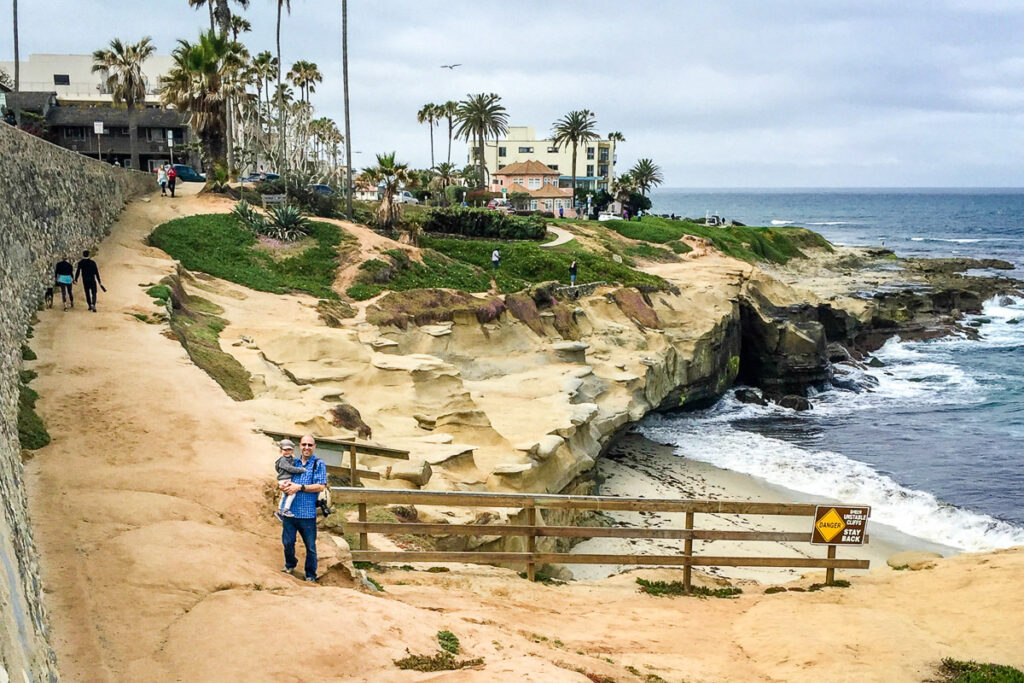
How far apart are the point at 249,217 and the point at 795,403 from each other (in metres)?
27.0

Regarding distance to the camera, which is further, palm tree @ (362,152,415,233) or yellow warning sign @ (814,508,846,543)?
palm tree @ (362,152,415,233)

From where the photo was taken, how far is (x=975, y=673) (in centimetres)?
934

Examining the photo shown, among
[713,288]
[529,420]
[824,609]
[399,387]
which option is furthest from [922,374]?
[824,609]

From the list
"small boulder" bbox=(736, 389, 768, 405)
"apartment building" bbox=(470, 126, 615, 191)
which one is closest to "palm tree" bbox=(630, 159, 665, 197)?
"apartment building" bbox=(470, 126, 615, 191)

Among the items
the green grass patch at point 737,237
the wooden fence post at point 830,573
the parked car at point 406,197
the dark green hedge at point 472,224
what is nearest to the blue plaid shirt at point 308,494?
the wooden fence post at point 830,573

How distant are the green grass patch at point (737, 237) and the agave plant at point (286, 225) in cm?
3301

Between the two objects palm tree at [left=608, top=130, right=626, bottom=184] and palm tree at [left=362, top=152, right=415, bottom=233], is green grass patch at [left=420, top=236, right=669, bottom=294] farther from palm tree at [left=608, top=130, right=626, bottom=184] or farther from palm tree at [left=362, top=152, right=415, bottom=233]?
palm tree at [left=608, top=130, right=626, bottom=184]

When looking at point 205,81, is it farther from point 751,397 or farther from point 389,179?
point 751,397

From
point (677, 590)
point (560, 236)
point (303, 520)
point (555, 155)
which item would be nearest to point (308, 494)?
point (303, 520)

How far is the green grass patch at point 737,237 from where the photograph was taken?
68500 millimetres

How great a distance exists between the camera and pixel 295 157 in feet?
213

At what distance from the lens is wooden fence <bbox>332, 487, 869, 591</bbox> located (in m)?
11.5

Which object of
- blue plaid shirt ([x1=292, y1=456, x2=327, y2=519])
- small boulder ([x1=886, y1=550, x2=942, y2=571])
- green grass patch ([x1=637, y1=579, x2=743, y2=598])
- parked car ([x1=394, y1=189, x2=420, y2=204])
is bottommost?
small boulder ([x1=886, y1=550, x2=942, y2=571])

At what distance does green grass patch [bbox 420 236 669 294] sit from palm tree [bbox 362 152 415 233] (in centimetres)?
218
